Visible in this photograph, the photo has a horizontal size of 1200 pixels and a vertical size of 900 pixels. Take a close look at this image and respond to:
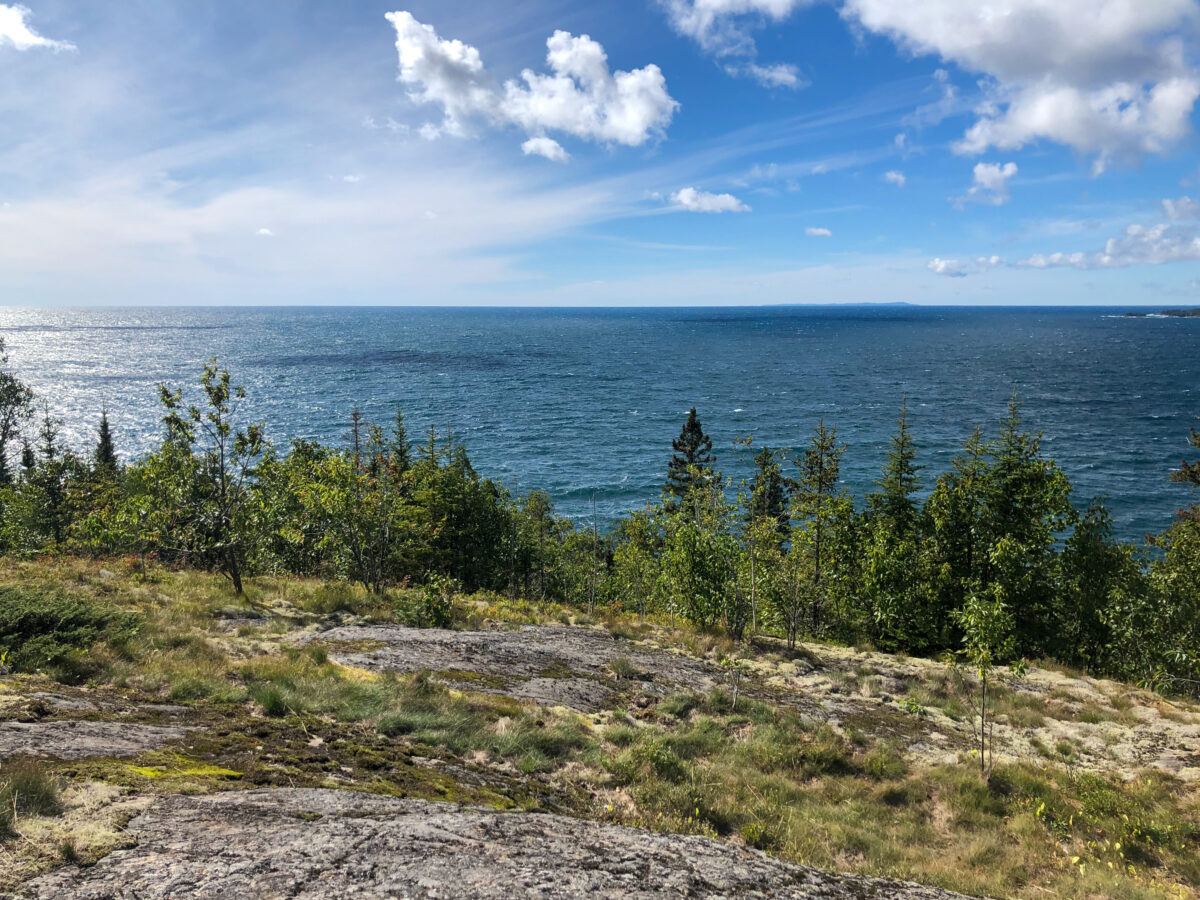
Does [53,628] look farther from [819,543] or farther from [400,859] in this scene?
[819,543]

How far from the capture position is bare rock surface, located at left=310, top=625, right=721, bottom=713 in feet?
47.2

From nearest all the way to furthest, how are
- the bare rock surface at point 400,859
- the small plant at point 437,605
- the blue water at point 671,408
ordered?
the bare rock surface at point 400,859
the small plant at point 437,605
the blue water at point 671,408

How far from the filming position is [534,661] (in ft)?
53.9

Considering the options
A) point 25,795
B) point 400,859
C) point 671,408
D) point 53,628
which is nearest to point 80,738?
point 25,795

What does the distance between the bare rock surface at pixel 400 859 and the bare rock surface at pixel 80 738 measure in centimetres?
182

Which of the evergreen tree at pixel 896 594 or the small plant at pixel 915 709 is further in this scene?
the evergreen tree at pixel 896 594

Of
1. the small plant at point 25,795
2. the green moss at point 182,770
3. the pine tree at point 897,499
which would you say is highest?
the small plant at point 25,795

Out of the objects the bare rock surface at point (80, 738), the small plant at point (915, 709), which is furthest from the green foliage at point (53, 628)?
the small plant at point (915, 709)

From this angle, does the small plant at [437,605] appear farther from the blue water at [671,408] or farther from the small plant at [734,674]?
the blue water at [671,408]

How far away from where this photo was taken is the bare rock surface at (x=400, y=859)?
16.7 ft

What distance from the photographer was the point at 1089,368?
17425cm

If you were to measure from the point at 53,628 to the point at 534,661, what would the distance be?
10.6m


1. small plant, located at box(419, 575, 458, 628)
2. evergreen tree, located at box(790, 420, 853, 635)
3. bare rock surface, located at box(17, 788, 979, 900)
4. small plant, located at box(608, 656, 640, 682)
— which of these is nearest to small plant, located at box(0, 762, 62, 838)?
bare rock surface, located at box(17, 788, 979, 900)

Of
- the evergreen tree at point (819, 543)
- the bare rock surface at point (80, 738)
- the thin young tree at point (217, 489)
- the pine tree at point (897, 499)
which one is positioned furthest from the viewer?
the pine tree at point (897, 499)
